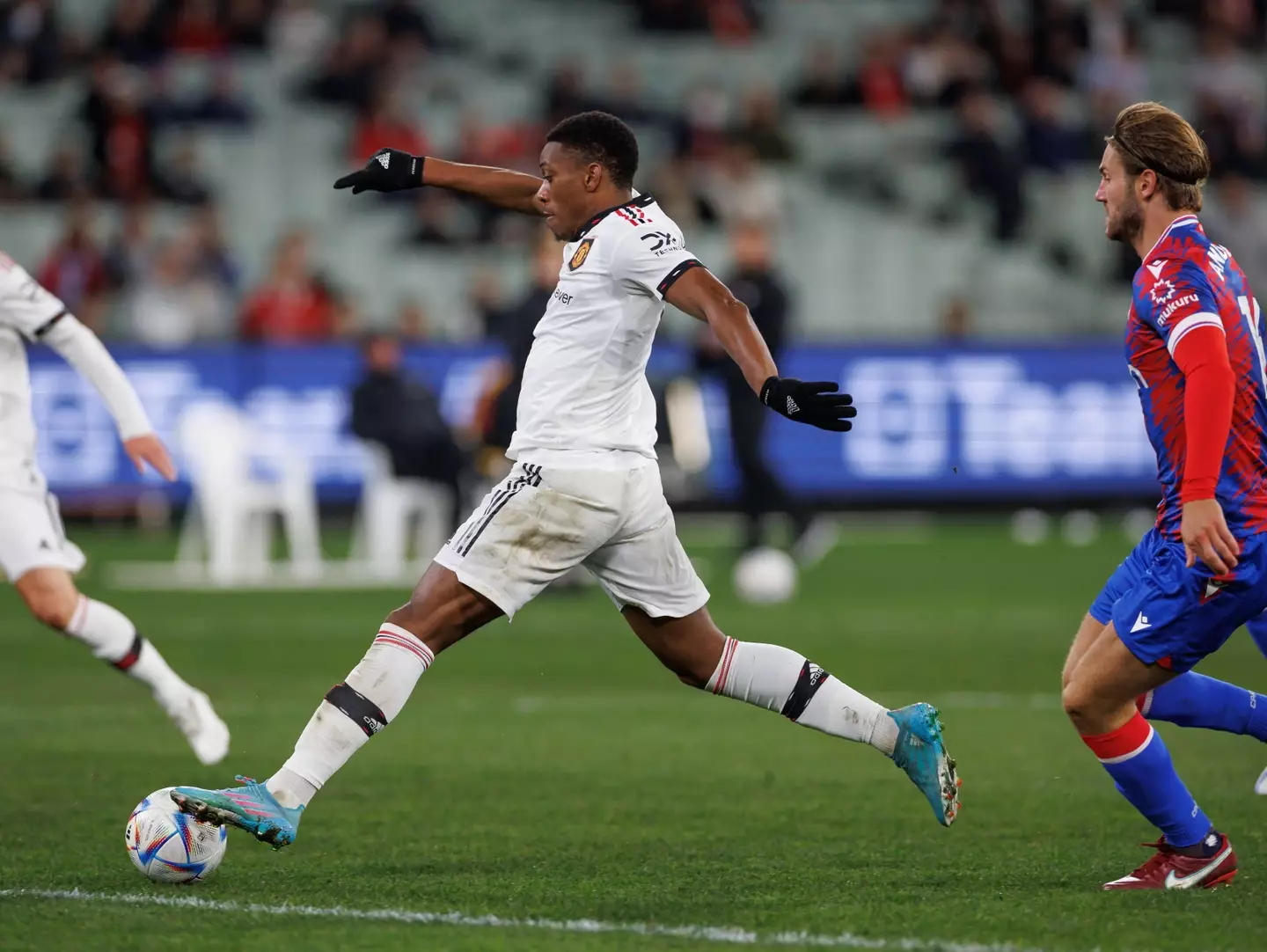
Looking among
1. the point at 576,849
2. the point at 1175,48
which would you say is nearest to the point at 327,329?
the point at 1175,48

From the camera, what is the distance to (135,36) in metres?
25.3

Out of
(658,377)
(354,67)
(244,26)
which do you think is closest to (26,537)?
(658,377)

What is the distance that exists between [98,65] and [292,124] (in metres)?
2.40

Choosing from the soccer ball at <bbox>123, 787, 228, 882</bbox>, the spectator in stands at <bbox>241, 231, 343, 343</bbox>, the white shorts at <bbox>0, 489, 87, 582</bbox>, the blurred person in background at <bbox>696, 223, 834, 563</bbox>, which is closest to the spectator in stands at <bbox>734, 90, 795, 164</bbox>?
→ the spectator in stands at <bbox>241, 231, 343, 343</bbox>

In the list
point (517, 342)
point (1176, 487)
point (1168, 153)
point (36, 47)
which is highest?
point (36, 47)

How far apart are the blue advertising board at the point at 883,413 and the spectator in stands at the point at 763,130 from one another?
4554mm

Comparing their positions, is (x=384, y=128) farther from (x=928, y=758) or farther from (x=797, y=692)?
(x=928, y=758)

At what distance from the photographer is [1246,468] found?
5801 millimetres

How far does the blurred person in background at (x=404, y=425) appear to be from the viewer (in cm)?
1720

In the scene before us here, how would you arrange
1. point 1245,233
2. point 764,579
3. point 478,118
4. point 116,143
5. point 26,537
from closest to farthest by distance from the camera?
point 26,537
point 764,579
point 1245,233
point 116,143
point 478,118

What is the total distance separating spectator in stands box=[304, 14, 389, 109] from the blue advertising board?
5.33 m

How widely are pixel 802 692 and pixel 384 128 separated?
1860 cm

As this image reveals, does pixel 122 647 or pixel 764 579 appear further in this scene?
pixel 764 579

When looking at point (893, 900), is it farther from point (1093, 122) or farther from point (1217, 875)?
point (1093, 122)
